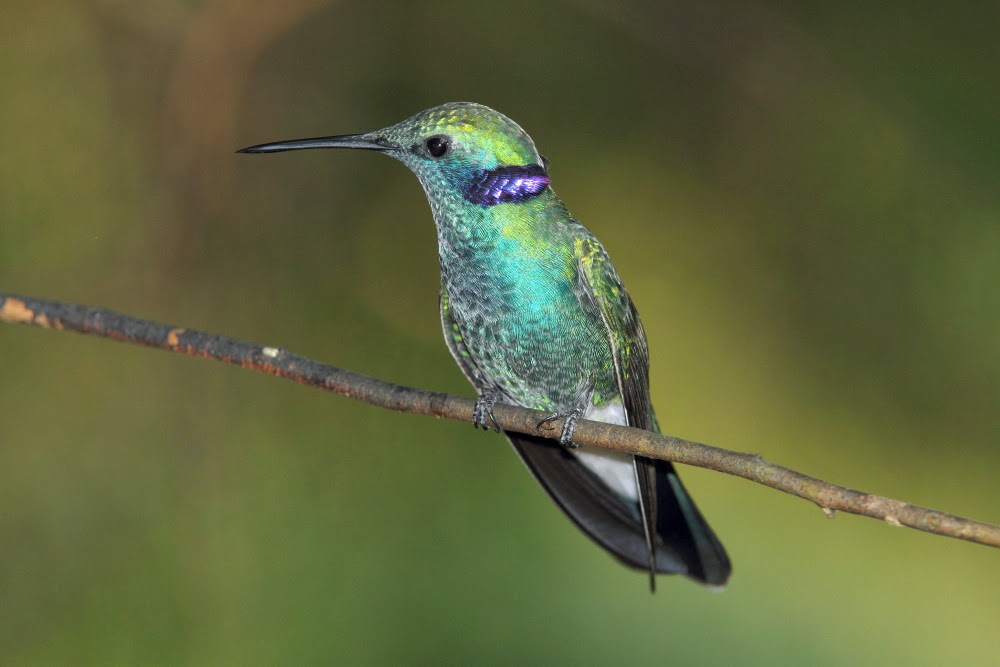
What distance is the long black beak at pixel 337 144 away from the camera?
1.96 m

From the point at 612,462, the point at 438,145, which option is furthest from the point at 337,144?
the point at 612,462

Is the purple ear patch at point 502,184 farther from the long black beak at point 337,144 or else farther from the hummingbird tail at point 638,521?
the hummingbird tail at point 638,521

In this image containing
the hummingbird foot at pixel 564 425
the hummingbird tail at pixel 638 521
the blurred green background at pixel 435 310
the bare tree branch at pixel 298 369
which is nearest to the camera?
the bare tree branch at pixel 298 369

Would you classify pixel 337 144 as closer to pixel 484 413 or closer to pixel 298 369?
pixel 298 369

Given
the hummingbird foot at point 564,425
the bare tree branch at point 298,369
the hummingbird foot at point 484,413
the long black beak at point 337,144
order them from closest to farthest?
the bare tree branch at point 298,369 < the long black beak at point 337,144 < the hummingbird foot at point 564,425 < the hummingbird foot at point 484,413

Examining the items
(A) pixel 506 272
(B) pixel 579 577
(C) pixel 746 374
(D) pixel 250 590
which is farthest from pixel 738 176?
(D) pixel 250 590

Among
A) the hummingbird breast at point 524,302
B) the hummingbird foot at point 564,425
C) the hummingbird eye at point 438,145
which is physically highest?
the hummingbird eye at point 438,145

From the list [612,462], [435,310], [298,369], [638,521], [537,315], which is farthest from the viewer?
[435,310]

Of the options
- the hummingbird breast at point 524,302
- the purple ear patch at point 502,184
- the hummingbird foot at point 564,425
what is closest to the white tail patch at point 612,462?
the hummingbird breast at point 524,302

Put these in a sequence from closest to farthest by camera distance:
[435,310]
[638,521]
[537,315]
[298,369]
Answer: [298,369] → [537,315] → [638,521] → [435,310]

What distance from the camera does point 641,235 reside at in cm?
374

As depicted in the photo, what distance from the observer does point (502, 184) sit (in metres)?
2.17

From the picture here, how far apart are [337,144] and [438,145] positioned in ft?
0.76

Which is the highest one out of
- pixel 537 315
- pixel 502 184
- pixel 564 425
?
pixel 502 184
